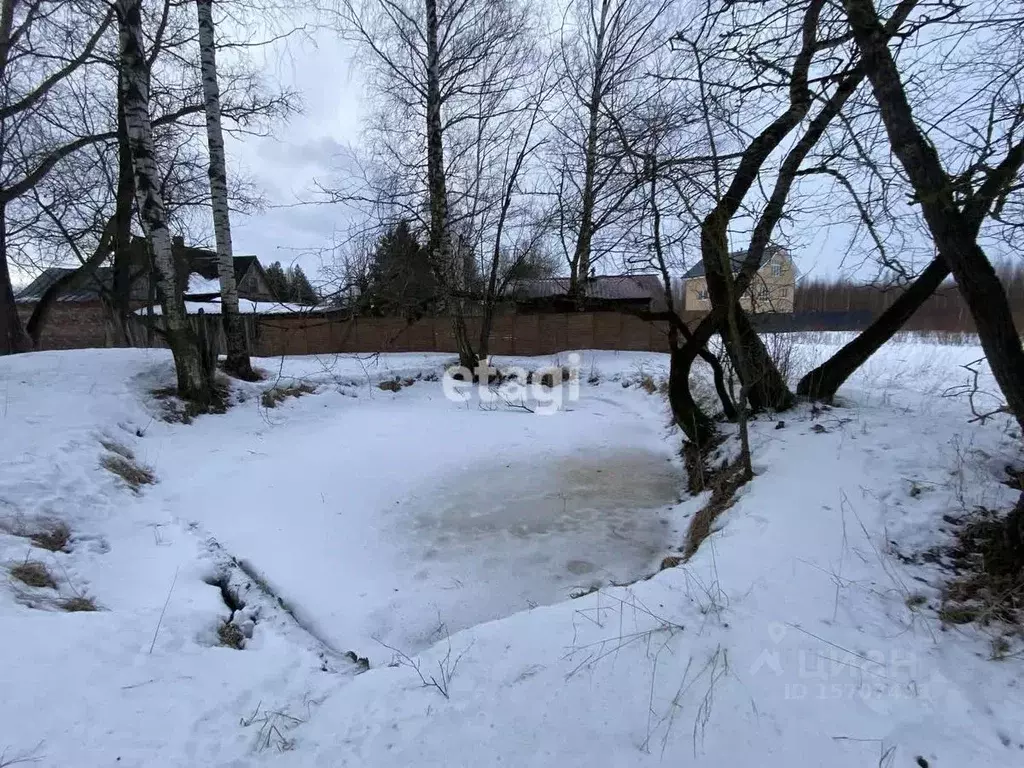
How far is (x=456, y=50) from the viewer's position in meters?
11.7

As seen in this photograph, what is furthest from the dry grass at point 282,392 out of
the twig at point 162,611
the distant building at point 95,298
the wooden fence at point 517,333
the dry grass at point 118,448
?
the distant building at point 95,298

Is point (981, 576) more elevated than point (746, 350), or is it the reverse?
point (746, 350)

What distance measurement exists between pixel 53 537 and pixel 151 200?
16.1 feet

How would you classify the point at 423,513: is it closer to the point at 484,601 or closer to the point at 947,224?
the point at 484,601

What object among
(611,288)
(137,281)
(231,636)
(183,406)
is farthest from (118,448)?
(611,288)

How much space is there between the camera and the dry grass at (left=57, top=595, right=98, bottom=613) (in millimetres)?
2592

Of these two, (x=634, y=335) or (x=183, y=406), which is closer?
(x=183, y=406)

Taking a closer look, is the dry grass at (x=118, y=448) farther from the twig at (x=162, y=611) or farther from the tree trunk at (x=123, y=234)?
Answer: the tree trunk at (x=123, y=234)

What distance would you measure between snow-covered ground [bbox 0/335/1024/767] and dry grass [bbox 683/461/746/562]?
21 cm

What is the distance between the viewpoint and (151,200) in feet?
20.9

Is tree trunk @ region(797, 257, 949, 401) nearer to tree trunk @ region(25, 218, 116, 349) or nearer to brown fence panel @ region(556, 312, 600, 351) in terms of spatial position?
brown fence panel @ region(556, 312, 600, 351)

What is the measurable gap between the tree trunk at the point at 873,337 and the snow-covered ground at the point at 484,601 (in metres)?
0.39

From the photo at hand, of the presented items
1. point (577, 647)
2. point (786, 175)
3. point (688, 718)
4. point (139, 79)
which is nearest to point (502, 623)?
point (577, 647)

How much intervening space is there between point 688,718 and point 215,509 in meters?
4.22
